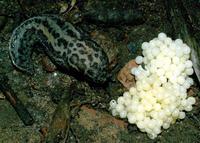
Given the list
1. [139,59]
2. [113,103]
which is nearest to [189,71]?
[139,59]

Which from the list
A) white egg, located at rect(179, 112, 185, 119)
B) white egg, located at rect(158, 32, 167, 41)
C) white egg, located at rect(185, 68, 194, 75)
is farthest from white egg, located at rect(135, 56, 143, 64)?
white egg, located at rect(179, 112, 185, 119)

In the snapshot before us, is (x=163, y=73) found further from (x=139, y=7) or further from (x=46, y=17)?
(x=46, y=17)

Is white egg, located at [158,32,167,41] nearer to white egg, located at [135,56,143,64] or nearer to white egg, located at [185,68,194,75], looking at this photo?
white egg, located at [135,56,143,64]

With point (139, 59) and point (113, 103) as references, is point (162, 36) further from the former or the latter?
point (113, 103)

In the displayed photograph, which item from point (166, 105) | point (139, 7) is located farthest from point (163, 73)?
point (139, 7)

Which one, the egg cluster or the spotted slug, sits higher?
the spotted slug
